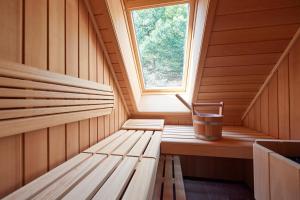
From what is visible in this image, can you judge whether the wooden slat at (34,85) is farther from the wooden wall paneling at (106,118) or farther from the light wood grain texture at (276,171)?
the light wood grain texture at (276,171)

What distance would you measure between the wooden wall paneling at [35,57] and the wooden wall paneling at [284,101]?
73.3 inches

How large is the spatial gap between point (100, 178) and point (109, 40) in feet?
3.84

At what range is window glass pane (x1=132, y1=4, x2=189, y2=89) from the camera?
171 centimetres

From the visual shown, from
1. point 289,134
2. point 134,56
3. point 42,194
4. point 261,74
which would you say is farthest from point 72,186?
point 261,74

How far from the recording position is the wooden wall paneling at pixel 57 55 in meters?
0.88

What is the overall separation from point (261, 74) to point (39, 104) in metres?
1.88

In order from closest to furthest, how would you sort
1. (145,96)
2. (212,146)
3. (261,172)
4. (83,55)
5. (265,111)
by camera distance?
(261,172) < (83,55) < (212,146) < (265,111) < (145,96)

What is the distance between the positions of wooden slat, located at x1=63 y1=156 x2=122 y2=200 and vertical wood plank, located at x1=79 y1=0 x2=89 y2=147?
329 mm

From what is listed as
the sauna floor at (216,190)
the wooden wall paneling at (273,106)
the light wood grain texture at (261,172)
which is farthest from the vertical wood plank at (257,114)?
the light wood grain texture at (261,172)

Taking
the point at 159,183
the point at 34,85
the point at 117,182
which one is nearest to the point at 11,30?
the point at 34,85

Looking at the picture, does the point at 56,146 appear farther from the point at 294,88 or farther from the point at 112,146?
the point at 294,88

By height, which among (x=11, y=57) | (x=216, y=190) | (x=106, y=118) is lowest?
(x=216, y=190)

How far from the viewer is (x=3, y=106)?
23.0 inches

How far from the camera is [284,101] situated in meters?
1.35
